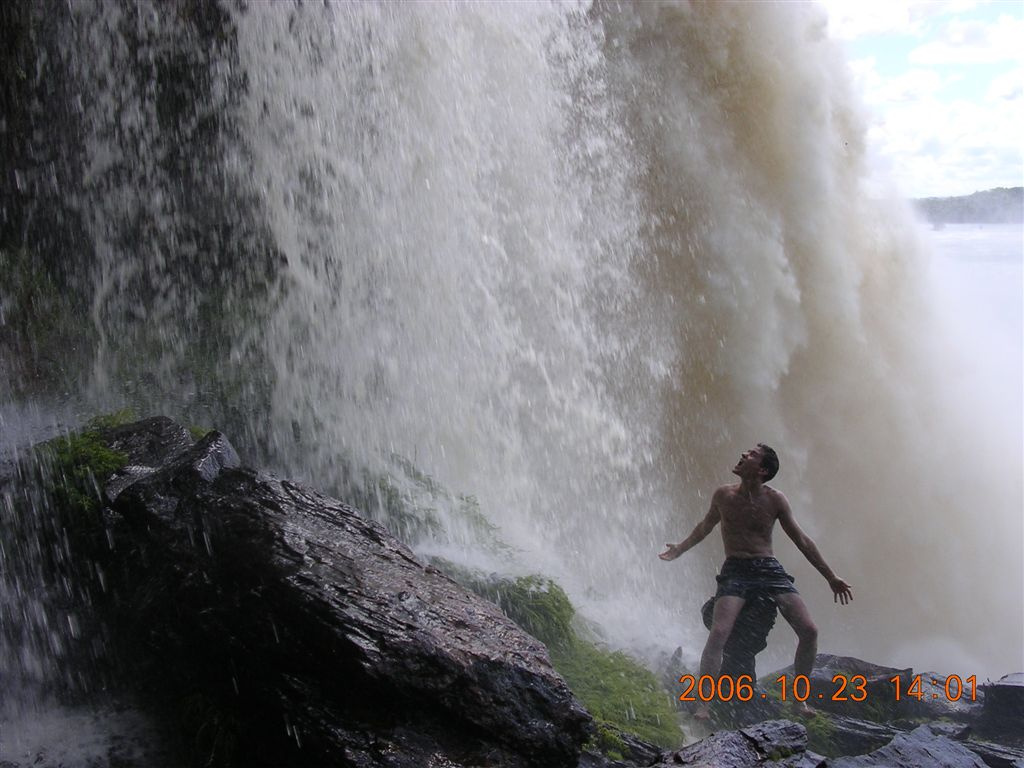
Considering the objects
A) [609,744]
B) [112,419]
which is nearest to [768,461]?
[609,744]

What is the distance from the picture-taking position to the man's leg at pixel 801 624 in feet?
18.1

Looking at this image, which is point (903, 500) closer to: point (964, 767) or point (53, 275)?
point (964, 767)

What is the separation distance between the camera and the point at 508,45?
9008 mm

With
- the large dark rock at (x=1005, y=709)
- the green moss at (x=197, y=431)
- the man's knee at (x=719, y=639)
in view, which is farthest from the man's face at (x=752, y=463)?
the green moss at (x=197, y=431)

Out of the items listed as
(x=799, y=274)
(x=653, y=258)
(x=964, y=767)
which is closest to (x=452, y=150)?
(x=653, y=258)

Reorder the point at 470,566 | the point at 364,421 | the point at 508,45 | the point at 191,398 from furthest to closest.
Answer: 1. the point at 508,45
2. the point at 364,421
3. the point at 191,398
4. the point at 470,566

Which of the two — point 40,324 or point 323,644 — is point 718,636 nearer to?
point 323,644

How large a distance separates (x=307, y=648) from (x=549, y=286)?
6.07 m

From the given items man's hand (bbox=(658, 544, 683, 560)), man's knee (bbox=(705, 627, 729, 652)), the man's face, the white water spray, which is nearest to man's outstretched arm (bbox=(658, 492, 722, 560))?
man's hand (bbox=(658, 544, 683, 560))

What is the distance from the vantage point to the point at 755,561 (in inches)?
219

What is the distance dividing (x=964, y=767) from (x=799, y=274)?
675 centimetres

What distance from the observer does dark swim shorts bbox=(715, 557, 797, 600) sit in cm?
552

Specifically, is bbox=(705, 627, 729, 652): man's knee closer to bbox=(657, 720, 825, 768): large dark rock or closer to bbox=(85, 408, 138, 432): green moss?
bbox=(657, 720, 825, 768): large dark rock

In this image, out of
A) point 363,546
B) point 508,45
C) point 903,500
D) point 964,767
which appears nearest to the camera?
point 363,546
